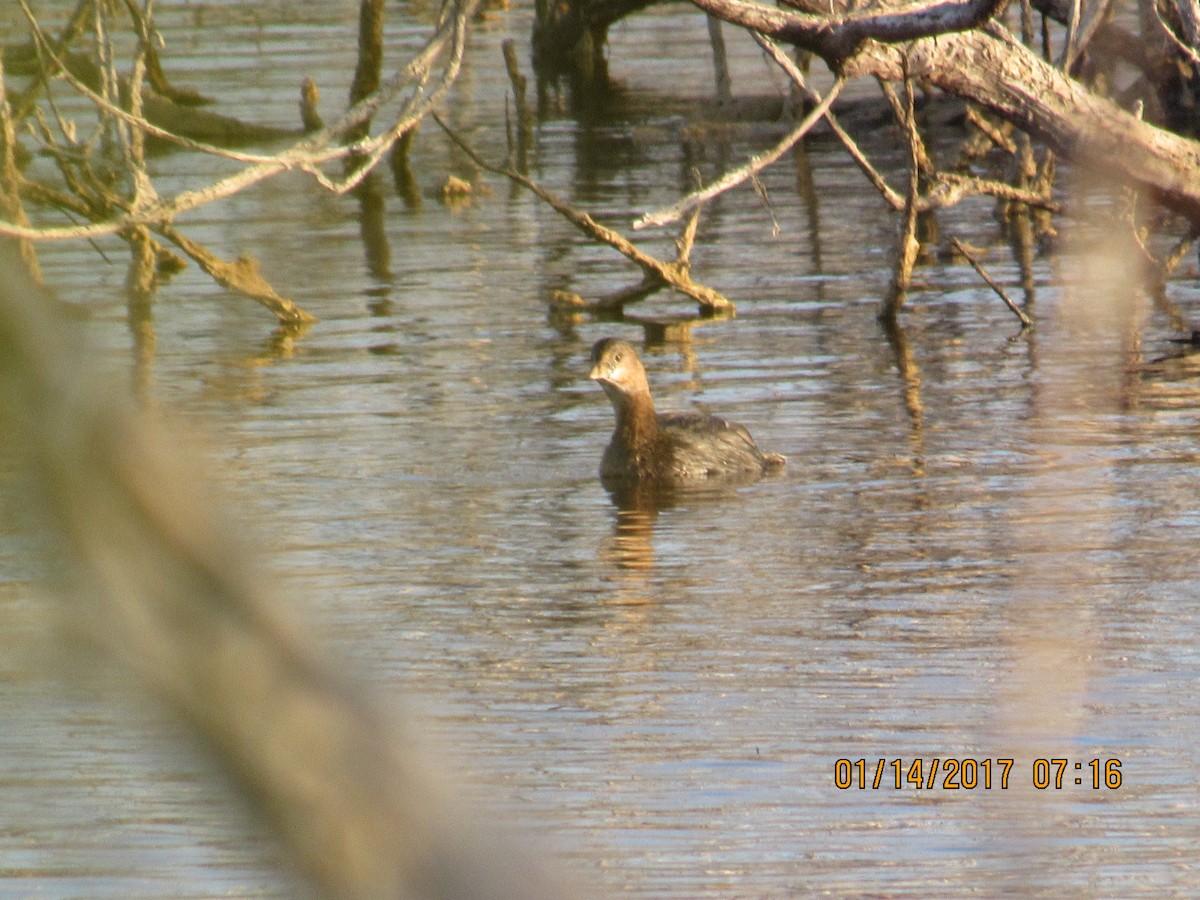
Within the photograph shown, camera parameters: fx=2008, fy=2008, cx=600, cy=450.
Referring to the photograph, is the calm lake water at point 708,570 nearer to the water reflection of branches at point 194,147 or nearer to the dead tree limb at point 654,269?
the dead tree limb at point 654,269

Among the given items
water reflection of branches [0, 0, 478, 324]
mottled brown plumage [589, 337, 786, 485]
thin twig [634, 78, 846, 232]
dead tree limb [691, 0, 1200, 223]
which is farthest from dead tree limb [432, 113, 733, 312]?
dead tree limb [691, 0, 1200, 223]

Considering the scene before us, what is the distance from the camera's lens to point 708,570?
28.8 ft

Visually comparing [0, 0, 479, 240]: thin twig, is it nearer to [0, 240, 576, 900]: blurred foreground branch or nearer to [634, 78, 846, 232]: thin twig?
[634, 78, 846, 232]: thin twig

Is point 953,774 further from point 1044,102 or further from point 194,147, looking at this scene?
point 194,147

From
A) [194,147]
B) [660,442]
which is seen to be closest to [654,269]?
[660,442]

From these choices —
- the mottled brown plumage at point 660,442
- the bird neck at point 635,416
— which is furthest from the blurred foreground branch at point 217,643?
the bird neck at point 635,416

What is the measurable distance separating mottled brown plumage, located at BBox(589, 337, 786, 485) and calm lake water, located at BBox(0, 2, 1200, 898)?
240mm

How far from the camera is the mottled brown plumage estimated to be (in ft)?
34.8

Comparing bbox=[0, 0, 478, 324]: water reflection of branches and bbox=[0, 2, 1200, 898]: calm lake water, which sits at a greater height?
bbox=[0, 0, 478, 324]: water reflection of branches

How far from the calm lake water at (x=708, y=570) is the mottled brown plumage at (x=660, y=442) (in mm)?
240

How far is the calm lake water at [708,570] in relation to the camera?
108 inches

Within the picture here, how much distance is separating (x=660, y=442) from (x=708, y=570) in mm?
2144

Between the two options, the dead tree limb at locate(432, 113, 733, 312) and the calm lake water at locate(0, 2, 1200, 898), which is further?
the dead tree limb at locate(432, 113, 733, 312)

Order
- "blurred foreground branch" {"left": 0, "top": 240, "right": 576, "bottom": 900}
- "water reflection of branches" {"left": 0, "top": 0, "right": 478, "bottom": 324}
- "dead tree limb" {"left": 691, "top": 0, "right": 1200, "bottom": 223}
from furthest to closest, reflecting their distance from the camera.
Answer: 1. "dead tree limb" {"left": 691, "top": 0, "right": 1200, "bottom": 223}
2. "water reflection of branches" {"left": 0, "top": 0, "right": 478, "bottom": 324}
3. "blurred foreground branch" {"left": 0, "top": 240, "right": 576, "bottom": 900}
